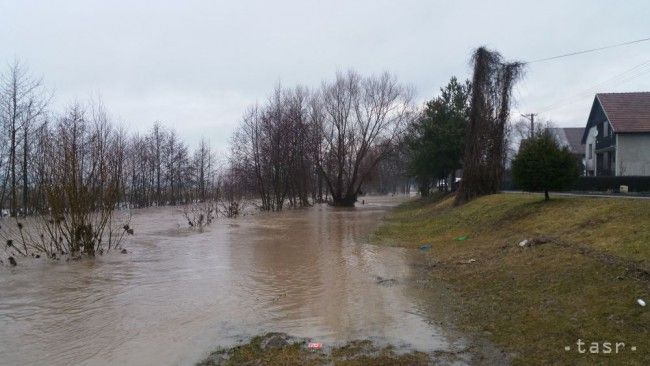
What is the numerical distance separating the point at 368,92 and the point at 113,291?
4691 centimetres

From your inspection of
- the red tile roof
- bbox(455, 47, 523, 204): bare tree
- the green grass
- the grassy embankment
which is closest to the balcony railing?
the red tile roof

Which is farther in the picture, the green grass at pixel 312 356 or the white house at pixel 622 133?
the white house at pixel 622 133

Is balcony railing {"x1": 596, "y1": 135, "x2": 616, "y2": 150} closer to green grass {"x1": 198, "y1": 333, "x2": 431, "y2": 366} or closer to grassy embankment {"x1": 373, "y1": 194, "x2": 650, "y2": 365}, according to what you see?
grassy embankment {"x1": 373, "y1": 194, "x2": 650, "y2": 365}

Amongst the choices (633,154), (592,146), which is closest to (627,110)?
(633,154)

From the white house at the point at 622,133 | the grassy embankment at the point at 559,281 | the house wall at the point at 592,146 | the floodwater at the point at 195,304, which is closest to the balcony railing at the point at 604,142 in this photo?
the white house at the point at 622,133

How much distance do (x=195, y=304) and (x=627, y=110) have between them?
43.0 metres

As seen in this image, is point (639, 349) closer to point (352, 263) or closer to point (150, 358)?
point (150, 358)

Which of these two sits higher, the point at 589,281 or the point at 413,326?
the point at 589,281

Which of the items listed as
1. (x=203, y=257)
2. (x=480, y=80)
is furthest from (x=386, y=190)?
(x=203, y=257)

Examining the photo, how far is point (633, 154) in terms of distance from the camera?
3922 cm

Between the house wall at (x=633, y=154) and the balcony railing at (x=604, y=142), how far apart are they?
174 centimetres

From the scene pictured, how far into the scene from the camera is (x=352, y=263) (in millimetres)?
13977

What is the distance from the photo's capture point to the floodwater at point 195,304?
6.86 meters

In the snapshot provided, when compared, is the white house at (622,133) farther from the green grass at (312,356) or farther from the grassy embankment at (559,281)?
the green grass at (312,356)
